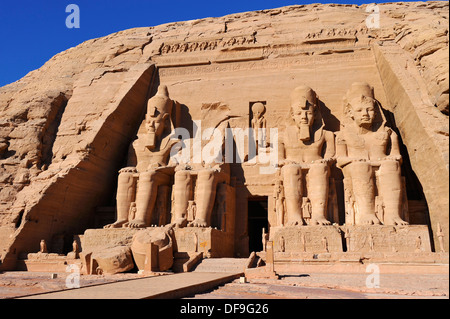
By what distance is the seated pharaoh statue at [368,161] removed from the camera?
28.7ft

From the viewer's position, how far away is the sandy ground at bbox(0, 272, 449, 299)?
4.16 meters

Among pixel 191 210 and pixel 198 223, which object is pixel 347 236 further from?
pixel 191 210

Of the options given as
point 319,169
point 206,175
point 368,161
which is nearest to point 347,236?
point 319,169

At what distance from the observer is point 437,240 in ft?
27.6

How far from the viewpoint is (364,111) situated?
31.6ft

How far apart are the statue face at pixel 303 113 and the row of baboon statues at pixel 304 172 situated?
0.02 m

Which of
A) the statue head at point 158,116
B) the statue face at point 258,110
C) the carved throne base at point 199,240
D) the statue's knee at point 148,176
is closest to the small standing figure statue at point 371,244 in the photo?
the carved throne base at point 199,240

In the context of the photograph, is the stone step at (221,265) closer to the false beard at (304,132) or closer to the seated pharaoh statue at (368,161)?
the seated pharaoh statue at (368,161)

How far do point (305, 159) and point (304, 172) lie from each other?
529mm

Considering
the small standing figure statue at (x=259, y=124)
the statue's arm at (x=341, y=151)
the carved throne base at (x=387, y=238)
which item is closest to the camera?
the carved throne base at (x=387, y=238)

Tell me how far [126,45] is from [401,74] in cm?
836

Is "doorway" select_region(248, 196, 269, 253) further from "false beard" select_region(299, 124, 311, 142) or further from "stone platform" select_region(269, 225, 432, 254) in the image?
"stone platform" select_region(269, 225, 432, 254)

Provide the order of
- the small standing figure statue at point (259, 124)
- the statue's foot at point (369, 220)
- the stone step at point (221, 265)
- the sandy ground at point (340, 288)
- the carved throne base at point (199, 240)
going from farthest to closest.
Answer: the small standing figure statue at point (259, 124) → the statue's foot at point (369, 220) → the carved throne base at point (199, 240) → the stone step at point (221, 265) → the sandy ground at point (340, 288)

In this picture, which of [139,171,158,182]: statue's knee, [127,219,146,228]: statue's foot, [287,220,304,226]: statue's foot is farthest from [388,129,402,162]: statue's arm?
[127,219,146,228]: statue's foot
